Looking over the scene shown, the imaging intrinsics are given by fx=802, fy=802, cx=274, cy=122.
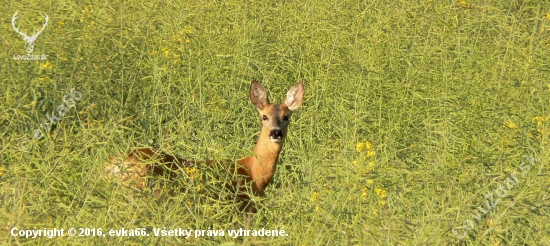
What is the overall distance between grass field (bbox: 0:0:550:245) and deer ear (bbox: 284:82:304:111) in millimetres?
219

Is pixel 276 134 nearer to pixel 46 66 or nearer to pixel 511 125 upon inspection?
pixel 511 125

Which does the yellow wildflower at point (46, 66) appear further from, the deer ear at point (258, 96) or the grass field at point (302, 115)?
the deer ear at point (258, 96)

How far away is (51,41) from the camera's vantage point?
876 cm

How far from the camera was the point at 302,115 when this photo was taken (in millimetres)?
8266

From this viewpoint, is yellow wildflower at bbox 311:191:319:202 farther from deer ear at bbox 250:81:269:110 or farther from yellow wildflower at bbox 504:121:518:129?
yellow wildflower at bbox 504:121:518:129

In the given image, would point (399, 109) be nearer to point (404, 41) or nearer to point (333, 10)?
point (404, 41)

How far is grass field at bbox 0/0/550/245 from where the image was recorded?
5430mm

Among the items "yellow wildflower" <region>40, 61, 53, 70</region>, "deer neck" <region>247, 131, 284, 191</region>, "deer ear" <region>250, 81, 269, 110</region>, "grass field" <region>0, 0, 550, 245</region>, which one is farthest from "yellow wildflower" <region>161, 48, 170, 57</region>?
"deer neck" <region>247, 131, 284, 191</region>

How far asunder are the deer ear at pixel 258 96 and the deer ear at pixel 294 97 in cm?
24

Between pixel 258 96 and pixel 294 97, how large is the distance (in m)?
0.37

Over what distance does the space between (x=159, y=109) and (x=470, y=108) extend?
126 inches

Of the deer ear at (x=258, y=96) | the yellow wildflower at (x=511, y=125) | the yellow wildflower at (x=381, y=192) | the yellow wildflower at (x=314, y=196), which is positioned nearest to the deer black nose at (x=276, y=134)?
the deer ear at (x=258, y=96)

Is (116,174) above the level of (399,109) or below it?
above

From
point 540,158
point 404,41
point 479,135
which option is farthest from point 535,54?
point 540,158
